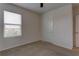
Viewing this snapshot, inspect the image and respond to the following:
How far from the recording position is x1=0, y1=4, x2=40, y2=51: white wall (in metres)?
4.21

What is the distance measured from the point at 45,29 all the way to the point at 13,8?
325 cm

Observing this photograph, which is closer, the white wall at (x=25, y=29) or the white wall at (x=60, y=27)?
the white wall at (x=25, y=29)

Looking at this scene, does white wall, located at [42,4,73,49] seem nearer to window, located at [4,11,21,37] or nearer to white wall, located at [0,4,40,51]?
white wall, located at [0,4,40,51]

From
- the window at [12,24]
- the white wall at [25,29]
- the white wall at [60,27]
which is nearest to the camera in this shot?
the white wall at [25,29]

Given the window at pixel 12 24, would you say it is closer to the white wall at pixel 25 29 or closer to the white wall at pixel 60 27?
the white wall at pixel 25 29

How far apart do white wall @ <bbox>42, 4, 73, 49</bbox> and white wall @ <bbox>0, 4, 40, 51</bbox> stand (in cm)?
78

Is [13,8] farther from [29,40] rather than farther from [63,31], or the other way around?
[63,31]

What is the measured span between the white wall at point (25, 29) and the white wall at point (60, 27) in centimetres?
78

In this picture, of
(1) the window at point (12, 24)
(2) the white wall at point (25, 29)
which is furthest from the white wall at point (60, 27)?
(1) the window at point (12, 24)

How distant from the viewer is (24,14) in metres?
5.79

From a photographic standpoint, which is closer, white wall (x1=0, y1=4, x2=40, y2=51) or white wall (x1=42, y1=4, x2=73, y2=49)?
white wall (x1=0, y1=4, x2=40, y2=51)

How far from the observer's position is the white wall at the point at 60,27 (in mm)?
4749

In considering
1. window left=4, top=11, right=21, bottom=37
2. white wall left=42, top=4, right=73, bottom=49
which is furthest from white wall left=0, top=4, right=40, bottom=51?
white wall left=42, top=4, right=73, bottom=49

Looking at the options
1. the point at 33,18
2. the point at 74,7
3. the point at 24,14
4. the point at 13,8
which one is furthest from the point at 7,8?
the point at 74,7
